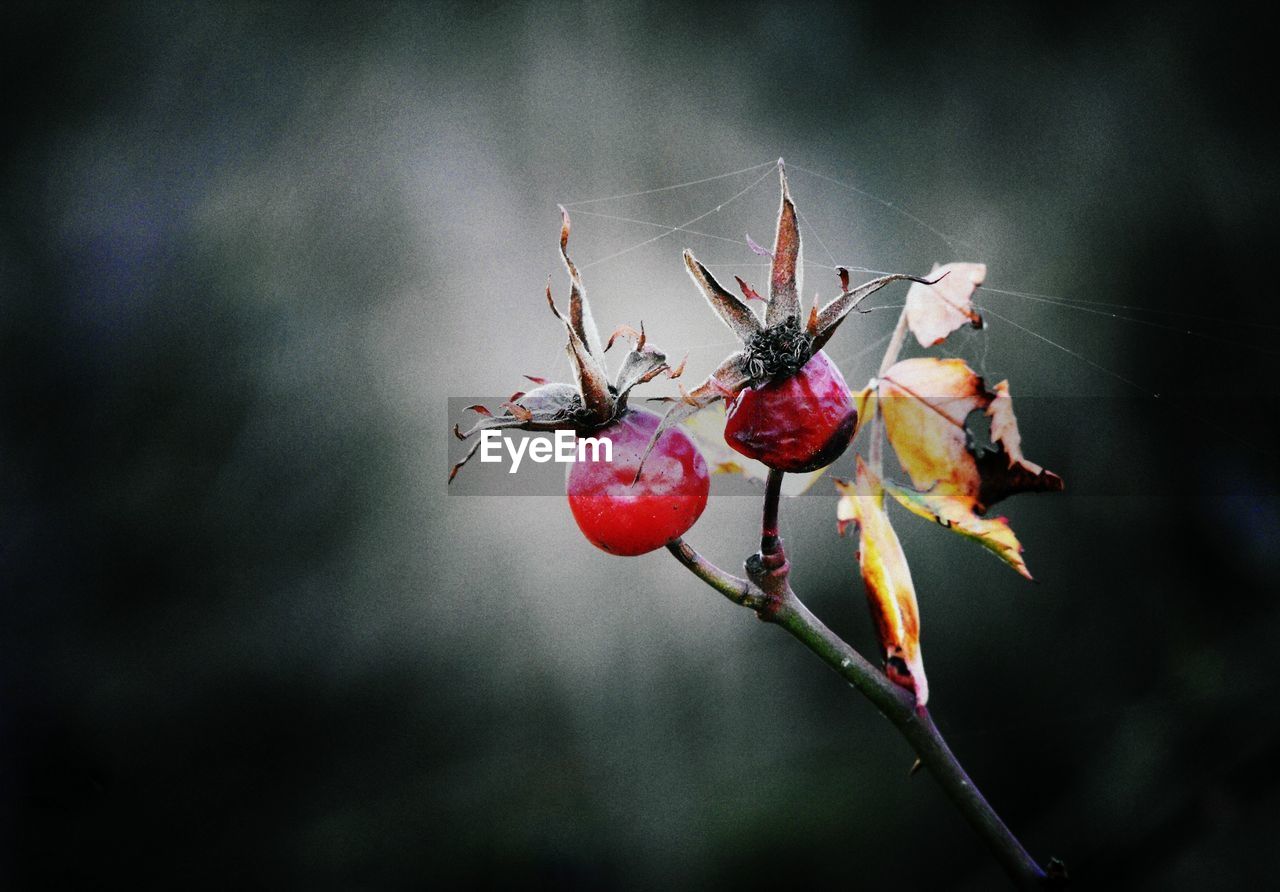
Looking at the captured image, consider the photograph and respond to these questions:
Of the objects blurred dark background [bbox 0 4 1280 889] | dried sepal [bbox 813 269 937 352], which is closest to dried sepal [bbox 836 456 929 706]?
dried sepal [bbox 813 269 937 352]

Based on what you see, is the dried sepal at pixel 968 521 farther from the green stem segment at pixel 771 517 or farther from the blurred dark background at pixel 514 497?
the blurred dark background at pixel 514 497

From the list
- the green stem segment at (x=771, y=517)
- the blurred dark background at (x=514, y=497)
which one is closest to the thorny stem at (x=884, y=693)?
the green stem segment at (x=771, y=517)

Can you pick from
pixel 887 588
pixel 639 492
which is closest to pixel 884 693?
pixel 887 588

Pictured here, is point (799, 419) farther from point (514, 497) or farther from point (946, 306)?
point (514, 497)

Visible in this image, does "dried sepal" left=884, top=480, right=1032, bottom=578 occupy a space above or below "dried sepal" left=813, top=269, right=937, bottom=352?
below

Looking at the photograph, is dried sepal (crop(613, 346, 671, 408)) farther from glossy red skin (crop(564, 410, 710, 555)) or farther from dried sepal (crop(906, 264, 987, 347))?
dried sepal (crop(906, 264, 987, 347))

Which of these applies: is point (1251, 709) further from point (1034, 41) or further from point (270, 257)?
point (270, 257)

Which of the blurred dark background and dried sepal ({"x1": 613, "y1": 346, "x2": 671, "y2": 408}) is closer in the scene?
dried sepal ({"x1": 613, "y1": 346, "x2": 671, "y2": 408})

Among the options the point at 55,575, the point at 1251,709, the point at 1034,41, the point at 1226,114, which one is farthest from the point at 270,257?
the point at 1251,709
